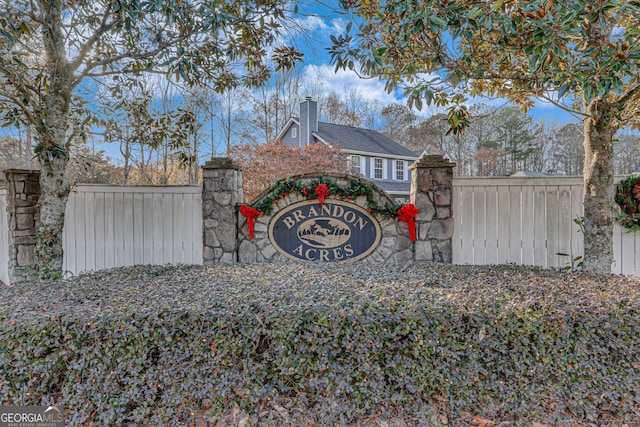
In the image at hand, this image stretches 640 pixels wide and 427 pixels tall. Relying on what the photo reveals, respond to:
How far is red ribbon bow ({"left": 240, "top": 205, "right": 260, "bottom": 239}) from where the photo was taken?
414 cm

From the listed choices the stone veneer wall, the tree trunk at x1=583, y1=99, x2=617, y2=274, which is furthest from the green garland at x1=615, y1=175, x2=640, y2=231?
the stone veneer wall

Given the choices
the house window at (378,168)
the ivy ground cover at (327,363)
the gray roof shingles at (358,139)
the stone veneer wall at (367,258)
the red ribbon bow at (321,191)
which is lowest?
the ivy ground cover at (327,363)

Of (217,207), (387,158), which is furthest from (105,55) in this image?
(387,158)

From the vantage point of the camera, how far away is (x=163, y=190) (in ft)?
15.0

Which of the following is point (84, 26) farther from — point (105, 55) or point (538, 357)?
point (538, 357)

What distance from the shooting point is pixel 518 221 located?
14.0 feet

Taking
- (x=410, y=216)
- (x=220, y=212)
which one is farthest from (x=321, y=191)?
(x=220, y=212)

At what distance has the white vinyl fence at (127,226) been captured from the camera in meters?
4.50

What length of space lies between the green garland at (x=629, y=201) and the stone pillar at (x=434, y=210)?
2078mm

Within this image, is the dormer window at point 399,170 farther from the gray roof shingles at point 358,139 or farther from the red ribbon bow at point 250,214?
the red ribbon bow at point 250,214

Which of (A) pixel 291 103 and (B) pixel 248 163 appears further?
(A) pixel 291 103

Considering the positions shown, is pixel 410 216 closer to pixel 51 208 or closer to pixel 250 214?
pixel 250 214

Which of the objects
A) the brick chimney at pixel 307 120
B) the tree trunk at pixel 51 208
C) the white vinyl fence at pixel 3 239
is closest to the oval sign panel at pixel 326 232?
the tree trunk at pixel 51 208

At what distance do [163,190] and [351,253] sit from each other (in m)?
2.77
